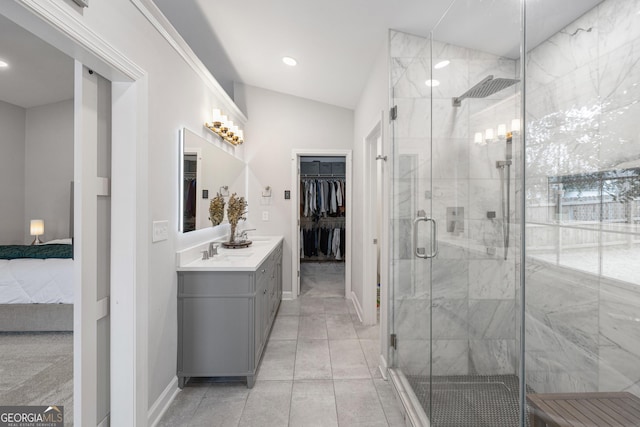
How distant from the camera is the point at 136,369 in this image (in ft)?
5.35

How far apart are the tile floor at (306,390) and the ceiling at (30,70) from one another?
3324mm

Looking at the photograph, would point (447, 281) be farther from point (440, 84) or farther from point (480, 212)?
point (440, 84)

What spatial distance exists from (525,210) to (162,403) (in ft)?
7.45

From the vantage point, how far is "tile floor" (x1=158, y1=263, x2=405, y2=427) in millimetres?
1882

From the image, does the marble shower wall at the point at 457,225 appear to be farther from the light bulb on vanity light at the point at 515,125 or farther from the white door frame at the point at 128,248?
the white door frame at the point at 128,248

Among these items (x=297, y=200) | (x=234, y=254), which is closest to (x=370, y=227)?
(x=297, y=200)

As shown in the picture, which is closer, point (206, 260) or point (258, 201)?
point (206, 260)

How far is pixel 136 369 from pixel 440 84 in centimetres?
238

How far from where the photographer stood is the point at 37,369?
241 cm

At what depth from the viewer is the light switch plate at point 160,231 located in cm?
186

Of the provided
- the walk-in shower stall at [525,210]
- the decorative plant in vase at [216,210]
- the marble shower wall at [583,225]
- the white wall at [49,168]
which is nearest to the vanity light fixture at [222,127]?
the decorative plant in vase at [216,210]

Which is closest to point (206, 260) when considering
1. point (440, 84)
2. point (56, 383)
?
point (56, 383)

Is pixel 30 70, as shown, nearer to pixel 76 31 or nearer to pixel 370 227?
pixel 76 31

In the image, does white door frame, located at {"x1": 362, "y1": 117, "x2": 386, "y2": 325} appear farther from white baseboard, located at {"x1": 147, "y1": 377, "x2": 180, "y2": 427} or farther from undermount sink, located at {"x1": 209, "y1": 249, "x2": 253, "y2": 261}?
white baseboard, located at {"x1": 147, "y1": 377, "x2": 180, "y2": 427}
